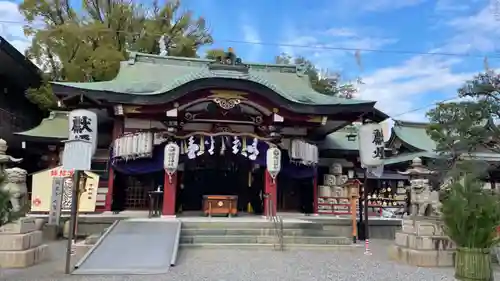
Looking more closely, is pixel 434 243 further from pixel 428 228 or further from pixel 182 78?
pixel 182 78

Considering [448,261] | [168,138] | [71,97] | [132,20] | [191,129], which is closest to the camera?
[448,261]

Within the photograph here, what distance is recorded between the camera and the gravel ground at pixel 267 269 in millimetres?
6613

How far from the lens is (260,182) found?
49.7 feet

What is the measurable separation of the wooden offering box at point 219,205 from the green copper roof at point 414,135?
10.0 metres

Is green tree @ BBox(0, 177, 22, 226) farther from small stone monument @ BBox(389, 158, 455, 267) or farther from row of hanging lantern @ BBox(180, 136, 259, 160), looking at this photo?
small stone monument @ BBox(389, 158, 455, 267)

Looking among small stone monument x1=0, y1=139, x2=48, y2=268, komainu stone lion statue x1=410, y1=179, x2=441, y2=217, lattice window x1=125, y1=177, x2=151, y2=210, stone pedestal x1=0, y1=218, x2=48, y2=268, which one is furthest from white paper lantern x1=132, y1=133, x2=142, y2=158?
komainu stone lion statue x1=410, y1=179, x2=441, y2=217

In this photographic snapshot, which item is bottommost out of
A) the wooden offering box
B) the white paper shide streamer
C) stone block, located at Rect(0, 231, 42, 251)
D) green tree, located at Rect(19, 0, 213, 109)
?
stone block, located at Rect(0, 231, 42, 251)

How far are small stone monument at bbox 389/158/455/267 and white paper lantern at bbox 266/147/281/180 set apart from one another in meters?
4.51

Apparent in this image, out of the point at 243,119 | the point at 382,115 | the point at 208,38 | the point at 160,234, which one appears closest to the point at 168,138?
the point at 243,119

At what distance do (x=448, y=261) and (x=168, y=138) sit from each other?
8.26m

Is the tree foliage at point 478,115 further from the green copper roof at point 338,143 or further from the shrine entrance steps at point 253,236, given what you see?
the green copper roof at point 338,143

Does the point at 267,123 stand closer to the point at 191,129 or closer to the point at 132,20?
the point at 191,129

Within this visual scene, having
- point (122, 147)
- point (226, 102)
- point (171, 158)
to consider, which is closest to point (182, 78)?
point (226, 102)

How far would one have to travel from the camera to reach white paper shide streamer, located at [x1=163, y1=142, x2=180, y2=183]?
40.3 feet
